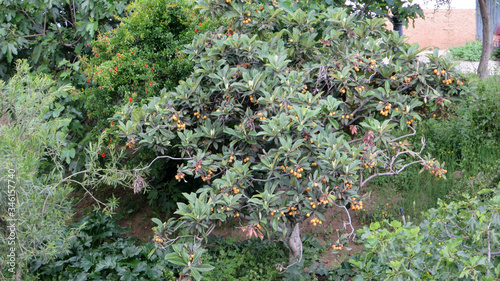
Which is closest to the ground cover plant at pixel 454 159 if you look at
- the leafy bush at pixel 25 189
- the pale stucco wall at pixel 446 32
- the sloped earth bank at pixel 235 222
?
the sloped earth bank at pixel 235 222

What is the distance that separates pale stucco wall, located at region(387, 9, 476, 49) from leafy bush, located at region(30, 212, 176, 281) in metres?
13.7

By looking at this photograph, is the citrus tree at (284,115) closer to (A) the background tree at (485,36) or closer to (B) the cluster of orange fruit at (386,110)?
(B) the cluster of orange fruit at (386,110)

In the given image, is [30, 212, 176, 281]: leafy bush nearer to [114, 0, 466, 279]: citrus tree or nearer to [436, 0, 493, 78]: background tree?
[114, 0, 466, 279]: citrus tree

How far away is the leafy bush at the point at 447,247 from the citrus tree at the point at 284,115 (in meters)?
0.43

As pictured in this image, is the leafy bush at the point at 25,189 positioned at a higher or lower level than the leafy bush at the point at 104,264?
higher

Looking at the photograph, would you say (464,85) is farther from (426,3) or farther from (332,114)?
(426,3)

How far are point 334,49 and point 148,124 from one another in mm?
1641

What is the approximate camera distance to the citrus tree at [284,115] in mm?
3012

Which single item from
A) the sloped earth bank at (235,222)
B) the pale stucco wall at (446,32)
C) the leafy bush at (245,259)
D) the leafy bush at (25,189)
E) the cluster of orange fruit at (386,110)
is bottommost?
the sloped earth bank at (235,222)

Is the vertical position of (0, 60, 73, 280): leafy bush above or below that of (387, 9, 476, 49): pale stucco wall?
above

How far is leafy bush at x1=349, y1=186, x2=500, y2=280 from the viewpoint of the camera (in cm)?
245

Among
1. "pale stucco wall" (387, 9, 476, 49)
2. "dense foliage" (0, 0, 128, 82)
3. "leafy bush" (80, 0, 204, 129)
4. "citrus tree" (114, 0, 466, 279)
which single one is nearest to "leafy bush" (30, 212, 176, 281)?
"citrus tree" (114, 0, 466, 279)

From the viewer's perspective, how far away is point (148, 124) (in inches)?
137

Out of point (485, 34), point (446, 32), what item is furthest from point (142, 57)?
point (446, 32)
